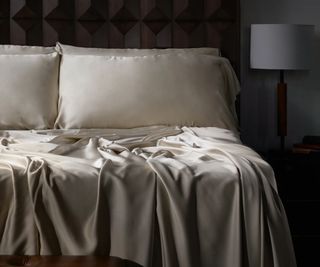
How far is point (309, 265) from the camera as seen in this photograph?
9.78 feet

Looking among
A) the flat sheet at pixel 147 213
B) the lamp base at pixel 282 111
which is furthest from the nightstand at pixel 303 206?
the flat sheet at pixel 147 213

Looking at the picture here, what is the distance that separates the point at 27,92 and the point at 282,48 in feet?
4.70

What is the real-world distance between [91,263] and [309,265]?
1641mm

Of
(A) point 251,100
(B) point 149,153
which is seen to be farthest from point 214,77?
(B) point 149,153

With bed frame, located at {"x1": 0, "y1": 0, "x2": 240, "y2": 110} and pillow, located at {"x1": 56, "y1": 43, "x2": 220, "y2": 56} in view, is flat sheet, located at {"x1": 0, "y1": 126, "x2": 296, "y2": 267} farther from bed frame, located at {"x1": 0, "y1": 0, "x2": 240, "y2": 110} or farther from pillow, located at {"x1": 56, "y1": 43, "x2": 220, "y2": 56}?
bed frame, located at {"x1": 0, "y1": 0, "x2": 240, "y2": 110}

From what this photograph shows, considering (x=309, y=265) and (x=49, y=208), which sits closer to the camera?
(x=49, y=208)

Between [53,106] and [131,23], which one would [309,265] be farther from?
[131,23]

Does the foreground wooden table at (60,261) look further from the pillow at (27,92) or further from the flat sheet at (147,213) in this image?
the pillow at (27,92)

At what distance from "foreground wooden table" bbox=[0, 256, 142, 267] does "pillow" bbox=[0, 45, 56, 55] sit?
2.06 m

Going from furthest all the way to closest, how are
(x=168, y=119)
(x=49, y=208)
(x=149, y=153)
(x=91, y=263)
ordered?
(x=168, y=119) → (x=149, y=153) → (x=49, y=208) → (x=91, y=263)

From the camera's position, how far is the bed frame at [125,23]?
3.78 metres

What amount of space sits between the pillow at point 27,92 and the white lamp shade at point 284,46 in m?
1.19

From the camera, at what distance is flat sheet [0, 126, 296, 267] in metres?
2.12

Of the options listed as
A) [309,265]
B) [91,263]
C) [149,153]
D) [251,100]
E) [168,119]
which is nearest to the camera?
[91,263]
